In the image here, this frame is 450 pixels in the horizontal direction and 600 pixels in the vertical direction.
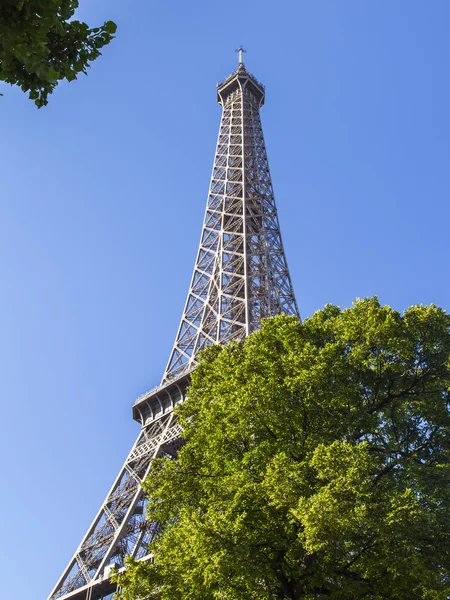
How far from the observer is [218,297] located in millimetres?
45438

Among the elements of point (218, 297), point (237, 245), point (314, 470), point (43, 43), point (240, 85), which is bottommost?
point (314, 470)

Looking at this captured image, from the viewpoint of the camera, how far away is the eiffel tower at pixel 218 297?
34.2 m

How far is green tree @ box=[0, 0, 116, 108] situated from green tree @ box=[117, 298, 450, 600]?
946 cm

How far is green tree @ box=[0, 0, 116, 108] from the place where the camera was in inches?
243

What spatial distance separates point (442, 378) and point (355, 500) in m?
5.64

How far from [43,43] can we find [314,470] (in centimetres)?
1099

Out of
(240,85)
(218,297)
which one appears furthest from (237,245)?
(240,85)

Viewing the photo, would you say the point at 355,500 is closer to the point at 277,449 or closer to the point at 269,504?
the point at 269,504

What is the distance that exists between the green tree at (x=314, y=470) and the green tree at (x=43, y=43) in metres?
9.46

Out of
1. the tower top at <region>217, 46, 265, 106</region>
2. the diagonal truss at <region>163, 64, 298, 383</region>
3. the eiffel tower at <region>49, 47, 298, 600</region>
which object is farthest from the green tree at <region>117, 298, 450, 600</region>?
the tower top at <region>217, 46, 265, 106</region>

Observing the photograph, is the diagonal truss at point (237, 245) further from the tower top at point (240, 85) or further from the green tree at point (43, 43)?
the green tree at point (43, 43)

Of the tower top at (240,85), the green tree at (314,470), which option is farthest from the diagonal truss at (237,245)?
the green tree at (314,470)

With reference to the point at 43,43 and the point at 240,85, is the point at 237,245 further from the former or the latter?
the point at 43,43

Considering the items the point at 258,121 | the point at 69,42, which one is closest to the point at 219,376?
the point at 69,42
